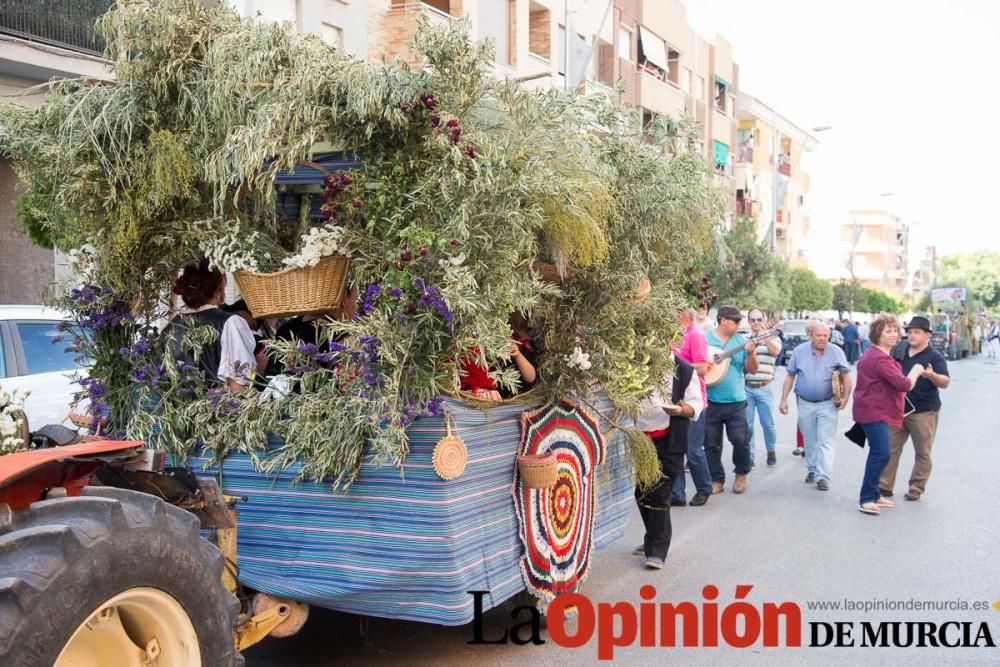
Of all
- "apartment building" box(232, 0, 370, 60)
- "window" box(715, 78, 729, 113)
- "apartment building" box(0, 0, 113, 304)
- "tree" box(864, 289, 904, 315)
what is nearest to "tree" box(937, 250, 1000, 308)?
"tree" box(864, 289, 904, 315)

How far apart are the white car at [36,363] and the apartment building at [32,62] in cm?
627

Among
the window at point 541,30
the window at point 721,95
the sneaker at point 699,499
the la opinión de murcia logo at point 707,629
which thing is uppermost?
the window at point 721,95

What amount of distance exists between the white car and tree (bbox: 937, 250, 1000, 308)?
123 meters

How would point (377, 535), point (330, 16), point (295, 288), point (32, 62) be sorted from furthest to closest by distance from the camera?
point (330, 16)
point (32, 62)
point (295, 288)
point (377, 535)

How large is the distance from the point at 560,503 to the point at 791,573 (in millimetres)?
2454

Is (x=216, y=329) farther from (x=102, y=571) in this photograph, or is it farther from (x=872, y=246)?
(x=872, y=246)

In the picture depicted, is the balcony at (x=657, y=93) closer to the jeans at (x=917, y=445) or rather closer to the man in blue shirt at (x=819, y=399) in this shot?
the man in blue shirt at (x=819, y=399)

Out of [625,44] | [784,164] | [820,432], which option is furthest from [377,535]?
[784,164]

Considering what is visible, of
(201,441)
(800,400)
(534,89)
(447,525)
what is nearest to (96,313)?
(201,441)

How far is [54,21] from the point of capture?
600 inches

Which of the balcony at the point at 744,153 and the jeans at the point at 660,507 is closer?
the jeans at the point at 660,507

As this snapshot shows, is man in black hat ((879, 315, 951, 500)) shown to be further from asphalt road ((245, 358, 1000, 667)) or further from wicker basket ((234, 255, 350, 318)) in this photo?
wicker basket ((234, 255, 350, 318))

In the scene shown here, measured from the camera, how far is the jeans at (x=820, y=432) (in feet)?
35.0

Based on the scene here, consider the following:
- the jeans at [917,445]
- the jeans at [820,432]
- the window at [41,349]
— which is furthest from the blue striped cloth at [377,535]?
the jeans at [820,432]
